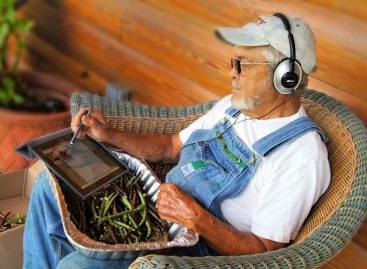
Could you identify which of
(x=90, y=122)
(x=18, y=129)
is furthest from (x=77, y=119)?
(x=18, y=129)

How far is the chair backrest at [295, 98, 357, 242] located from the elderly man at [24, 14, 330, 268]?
1.6 inches

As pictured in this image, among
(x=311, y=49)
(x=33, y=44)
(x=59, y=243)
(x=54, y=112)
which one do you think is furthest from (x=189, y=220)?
(x=33, y=44)

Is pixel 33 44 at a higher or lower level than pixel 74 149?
lower

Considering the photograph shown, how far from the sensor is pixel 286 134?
5.08ft

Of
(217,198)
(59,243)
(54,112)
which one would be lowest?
(54,112)

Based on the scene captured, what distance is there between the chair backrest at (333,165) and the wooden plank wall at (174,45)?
11.2 inches

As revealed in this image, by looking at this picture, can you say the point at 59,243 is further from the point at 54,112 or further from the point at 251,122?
the point at 54,112

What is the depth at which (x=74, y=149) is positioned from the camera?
5.55 feet

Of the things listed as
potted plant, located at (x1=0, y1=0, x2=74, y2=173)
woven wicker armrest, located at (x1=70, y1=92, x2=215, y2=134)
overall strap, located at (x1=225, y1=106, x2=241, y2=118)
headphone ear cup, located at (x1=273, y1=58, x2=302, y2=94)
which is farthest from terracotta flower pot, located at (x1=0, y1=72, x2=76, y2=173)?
headphone ear cup, located at (x1=273, y1=58, x2=302, y2=94)

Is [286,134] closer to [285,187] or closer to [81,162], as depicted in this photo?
[285,187]

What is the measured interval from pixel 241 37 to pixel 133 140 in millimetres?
538

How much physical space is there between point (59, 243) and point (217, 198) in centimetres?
50

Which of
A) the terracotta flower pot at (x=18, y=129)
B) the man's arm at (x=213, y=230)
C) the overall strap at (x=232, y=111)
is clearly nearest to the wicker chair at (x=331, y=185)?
the man's arm at (x=213, y=230)

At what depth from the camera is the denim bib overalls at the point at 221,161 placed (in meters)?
1.57
